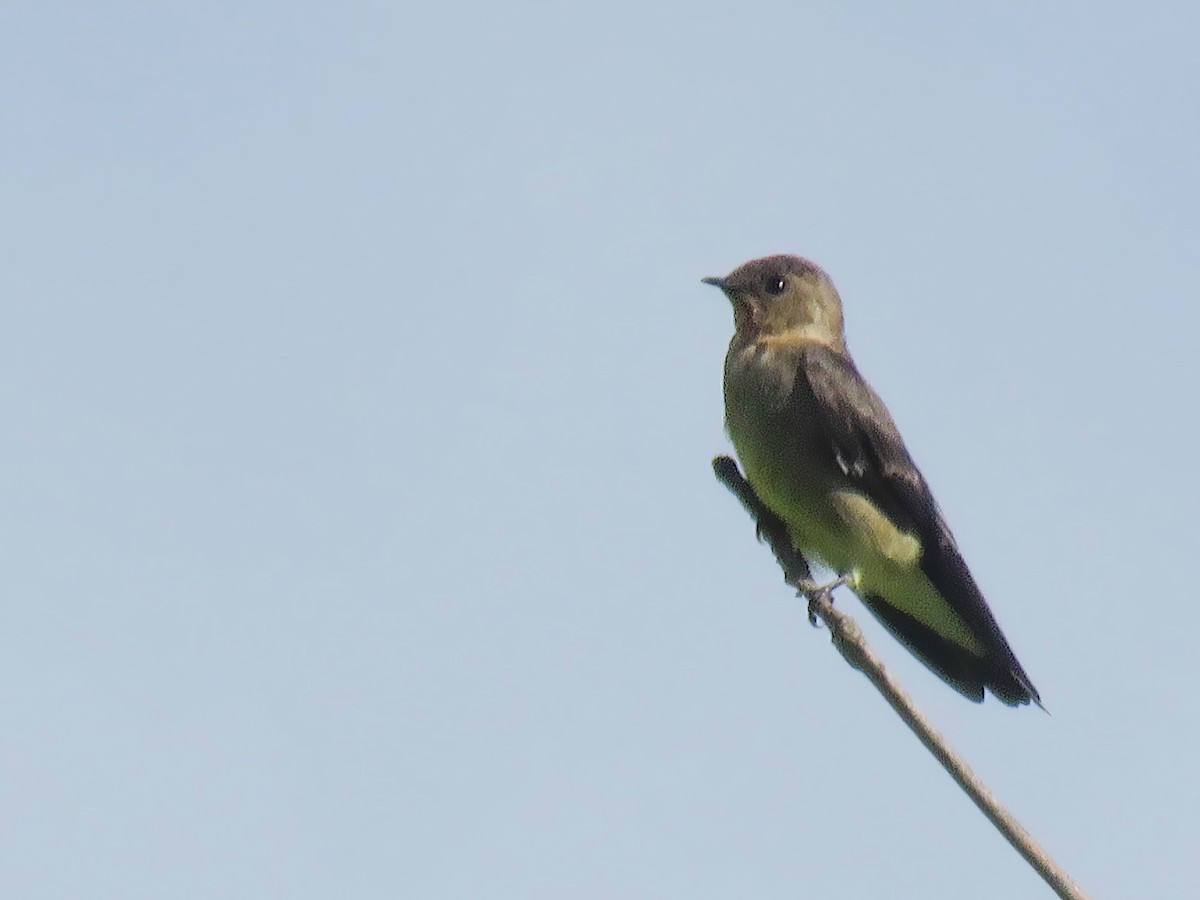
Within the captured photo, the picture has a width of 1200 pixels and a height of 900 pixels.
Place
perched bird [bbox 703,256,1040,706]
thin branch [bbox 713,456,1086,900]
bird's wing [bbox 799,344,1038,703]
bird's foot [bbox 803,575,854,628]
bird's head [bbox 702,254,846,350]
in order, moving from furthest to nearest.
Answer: bird's head [bbox 702,254,846,350]
bird's wing [bbox 799,344,1038,703]
perched bird [bbox 703,256,1040,706]
bird's foot [bbox 803,575,854,628]
thin branch [bbox 713,456,1086,900]

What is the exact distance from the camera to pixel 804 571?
23.3ft

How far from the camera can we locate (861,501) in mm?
8758

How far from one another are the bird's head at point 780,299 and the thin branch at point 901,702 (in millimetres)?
2521

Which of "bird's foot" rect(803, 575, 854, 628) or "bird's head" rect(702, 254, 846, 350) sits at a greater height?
"bird's head" rect(702, 254, 846, 350)

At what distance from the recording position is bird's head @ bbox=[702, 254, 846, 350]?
9922 mm

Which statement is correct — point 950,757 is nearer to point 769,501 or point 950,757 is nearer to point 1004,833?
point 1004,833

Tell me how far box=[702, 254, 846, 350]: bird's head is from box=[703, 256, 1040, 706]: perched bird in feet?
1.01

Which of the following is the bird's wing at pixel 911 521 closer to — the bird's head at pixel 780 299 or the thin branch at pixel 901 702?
the bird's head at pixel 780 299

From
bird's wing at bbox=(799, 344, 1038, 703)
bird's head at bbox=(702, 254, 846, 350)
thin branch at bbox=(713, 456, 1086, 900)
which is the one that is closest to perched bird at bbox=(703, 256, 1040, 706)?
bird's wing at bbox=(799, 344, 1038, 703)

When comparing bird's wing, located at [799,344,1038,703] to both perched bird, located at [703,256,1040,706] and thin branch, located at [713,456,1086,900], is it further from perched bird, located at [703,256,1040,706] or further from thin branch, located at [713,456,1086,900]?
thin branch, located at [713,456,1086,900]

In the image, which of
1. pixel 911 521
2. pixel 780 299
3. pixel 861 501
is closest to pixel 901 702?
pixel 861 501

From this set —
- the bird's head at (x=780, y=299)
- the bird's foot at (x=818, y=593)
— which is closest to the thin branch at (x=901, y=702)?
the bird's foot at (x=818, y=593)

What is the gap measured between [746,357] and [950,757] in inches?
198

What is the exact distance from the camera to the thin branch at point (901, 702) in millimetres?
4250
